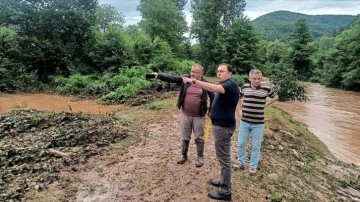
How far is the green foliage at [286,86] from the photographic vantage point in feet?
70.2

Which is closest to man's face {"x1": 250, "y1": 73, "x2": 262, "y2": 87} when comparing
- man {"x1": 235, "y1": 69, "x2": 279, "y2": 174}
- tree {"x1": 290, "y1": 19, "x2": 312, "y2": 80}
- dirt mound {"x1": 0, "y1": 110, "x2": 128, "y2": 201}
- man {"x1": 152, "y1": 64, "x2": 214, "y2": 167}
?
man {"x1": 235, "y1": 69, "x2": 279, "y2": 174}

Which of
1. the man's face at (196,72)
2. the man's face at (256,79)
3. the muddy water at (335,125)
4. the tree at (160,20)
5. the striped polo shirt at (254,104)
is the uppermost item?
the tree at (160,20)

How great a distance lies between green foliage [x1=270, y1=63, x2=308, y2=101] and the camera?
70.2ft

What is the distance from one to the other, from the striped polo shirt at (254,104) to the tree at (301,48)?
4330cm

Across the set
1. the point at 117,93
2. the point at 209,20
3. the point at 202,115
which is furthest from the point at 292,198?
the point at 209,20

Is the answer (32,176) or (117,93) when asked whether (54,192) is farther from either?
(117,93)

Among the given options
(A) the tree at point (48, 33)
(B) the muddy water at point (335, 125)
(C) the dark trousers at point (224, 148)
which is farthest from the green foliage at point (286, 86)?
(C) the dark trousers at point (224, 148)

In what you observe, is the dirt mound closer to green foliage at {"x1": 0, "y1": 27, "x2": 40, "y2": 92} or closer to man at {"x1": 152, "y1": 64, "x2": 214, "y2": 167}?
man at {"x1": 152, "y1": 64, "x2": 214, "y2": 167}

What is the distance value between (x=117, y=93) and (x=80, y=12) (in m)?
8.60

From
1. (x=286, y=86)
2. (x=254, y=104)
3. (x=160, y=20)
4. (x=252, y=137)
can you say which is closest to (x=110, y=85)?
(x=286, y=86)

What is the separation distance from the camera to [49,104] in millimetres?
15438

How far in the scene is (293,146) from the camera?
10.4m

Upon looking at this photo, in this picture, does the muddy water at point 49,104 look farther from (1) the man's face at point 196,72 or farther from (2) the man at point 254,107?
(1) the man's face at point 196,72

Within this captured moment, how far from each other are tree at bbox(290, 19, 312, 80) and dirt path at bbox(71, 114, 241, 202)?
43111 millimetres
